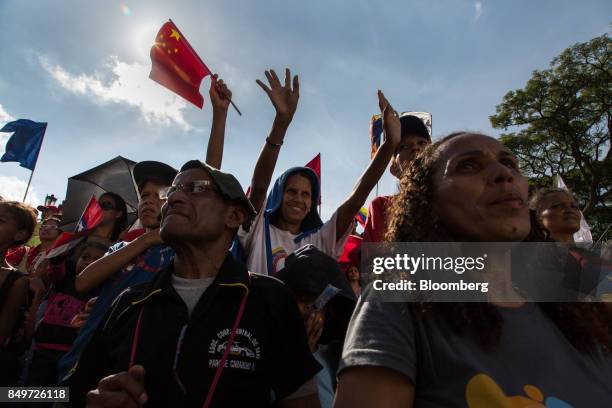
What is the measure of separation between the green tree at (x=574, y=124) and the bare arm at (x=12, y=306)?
20.8m

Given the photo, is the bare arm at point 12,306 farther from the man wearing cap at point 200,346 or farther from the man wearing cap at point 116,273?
the man wearing cap at point 200,346

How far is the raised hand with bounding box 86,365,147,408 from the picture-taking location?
1.24 meters

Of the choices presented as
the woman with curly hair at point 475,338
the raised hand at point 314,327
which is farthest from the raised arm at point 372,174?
the woman with curly hair at point 475,338

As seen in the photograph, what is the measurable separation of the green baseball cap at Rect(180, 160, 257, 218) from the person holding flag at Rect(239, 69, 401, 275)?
2.00 ft

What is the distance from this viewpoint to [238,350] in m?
1.54

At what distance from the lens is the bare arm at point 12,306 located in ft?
9.30

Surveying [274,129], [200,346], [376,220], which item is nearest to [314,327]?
[200,346]

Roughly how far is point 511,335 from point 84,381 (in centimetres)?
160

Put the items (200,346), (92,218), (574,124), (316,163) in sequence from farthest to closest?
(574,124) → (316,163) → (92,218) → (200,346)

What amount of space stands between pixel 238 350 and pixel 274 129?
1.96 m

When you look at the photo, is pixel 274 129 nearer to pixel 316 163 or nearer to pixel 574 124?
pixel 316 163

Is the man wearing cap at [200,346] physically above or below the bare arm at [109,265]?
below

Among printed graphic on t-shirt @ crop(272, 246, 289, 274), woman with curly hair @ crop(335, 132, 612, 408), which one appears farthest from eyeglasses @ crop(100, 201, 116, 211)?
woman with curly hair @ crop(335, 132, 612, 408)

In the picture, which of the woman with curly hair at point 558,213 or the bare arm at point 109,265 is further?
the woman with curly hair at point 558,213
